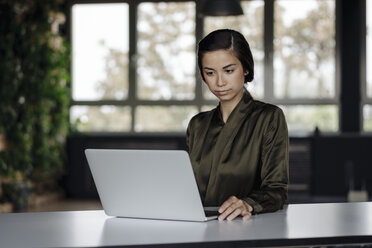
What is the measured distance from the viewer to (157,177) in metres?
1.71

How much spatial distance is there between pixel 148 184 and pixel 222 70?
1.73ft

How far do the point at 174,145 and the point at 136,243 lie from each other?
6.67 metres

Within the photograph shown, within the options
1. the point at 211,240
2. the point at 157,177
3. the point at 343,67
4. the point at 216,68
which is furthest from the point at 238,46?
the point at 343,67

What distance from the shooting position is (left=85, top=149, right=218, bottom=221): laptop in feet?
5.49

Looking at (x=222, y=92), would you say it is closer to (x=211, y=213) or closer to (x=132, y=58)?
(x=211, y=213)

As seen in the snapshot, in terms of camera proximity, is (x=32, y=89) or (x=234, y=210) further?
(x=32, y=89)

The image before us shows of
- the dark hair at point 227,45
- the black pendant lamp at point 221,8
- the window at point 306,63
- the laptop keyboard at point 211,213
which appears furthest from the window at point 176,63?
the laptop keyboard at point 211,213

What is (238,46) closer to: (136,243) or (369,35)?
(136,243)

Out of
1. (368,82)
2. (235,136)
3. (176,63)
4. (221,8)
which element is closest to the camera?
(235,136)

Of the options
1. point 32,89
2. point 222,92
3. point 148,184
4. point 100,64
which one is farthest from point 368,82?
point 148,184

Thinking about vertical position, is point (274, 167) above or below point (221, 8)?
below

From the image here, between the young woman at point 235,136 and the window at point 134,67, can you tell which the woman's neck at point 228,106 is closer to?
the young woman at point 235,136

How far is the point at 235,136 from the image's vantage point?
7.27 ft

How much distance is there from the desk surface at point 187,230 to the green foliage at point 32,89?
469cm
